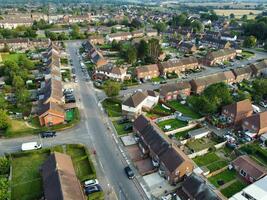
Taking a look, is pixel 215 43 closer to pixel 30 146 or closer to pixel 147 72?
pixel 147 72

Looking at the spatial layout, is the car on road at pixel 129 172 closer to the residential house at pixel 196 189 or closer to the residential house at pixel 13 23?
the residential house at pixel 196 189

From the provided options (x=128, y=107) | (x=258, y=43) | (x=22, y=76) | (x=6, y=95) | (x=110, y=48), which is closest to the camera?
(x=128, y=107)

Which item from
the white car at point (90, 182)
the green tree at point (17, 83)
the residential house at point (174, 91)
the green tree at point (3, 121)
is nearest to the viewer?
the white car at point (90, 182)

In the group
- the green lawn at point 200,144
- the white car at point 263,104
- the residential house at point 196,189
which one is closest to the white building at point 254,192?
the residential house at point 196,189

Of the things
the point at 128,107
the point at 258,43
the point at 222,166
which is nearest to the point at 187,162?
the point at 222,166

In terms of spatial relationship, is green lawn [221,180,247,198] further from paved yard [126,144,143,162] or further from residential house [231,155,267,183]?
paved yard [126,144,143,162]

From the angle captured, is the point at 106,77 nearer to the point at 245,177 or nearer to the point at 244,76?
the point at 244,76

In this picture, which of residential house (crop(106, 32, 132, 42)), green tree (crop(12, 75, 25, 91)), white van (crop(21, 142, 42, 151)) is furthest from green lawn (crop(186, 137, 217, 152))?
residential house (crop(106, 32, 132, 42))
